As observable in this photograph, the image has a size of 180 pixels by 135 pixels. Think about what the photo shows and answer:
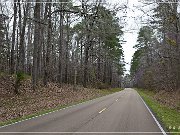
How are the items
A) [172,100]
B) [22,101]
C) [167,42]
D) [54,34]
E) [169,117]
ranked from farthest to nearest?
1. [54,34]
2. [167,42]
3. [172,100]
4. [22,101]
5. [169,117]

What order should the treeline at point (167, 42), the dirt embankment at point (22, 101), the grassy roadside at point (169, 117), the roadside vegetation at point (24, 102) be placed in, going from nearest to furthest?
the grassy roadside at point (169, 117) < the roadside vegetation at point (24, 102) < the dirt embankment at point (22, 101) < the treeline at point (167, 42)

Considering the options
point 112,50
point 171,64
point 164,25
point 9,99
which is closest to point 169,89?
point 171,64

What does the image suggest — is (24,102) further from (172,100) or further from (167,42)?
(167,42)

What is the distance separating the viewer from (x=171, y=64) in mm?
39531

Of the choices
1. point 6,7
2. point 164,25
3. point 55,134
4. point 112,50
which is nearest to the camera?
point 55,134

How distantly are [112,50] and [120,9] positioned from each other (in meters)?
56.3

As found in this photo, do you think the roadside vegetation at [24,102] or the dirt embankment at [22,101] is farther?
the dirt embankment at [22,101]

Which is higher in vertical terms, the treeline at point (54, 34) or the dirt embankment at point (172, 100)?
the treeline at point (54, 34)

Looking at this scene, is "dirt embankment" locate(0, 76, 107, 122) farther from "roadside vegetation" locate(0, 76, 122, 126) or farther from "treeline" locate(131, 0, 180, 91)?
"treeline" locate(131, 0, 180, 91)

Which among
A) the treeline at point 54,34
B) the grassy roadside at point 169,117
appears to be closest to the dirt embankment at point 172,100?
the grassy roadside at point 169,117

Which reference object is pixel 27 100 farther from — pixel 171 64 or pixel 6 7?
pixel 6 7

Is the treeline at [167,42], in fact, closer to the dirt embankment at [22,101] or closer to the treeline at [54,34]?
the treeline at [54,34]

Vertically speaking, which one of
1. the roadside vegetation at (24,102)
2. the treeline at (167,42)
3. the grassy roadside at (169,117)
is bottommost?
the grassy roadside at (169,117)

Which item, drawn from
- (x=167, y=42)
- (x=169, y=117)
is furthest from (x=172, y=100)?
(x=169, y=117)
